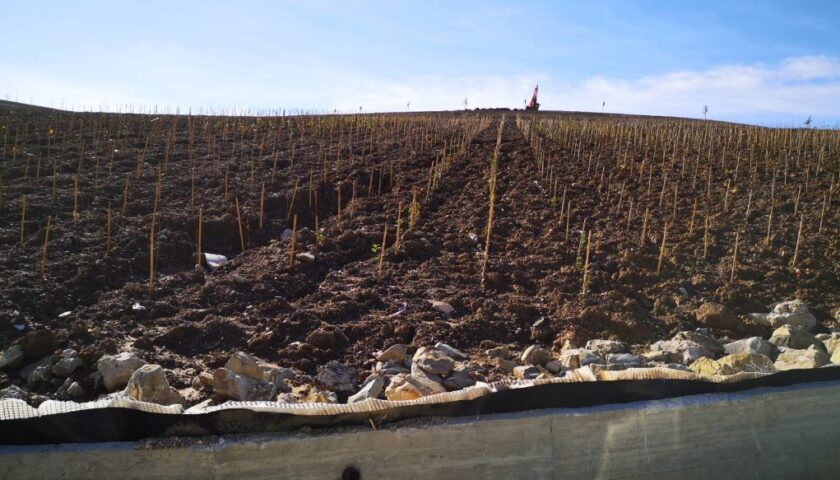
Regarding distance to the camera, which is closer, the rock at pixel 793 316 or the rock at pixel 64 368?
the rock at pixel 64 368

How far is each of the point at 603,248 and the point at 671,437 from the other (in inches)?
Result: 118

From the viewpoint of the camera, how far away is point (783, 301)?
4195 mm

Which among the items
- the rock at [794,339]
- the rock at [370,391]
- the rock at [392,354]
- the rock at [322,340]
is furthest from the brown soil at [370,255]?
the rock at [794,339]

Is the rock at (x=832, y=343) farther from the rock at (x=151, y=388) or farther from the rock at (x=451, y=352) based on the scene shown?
the rock at (x=151, y=388)

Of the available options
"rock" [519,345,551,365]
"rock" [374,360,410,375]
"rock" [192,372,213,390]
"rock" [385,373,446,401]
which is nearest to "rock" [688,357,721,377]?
"rock" [519,345,551,365]

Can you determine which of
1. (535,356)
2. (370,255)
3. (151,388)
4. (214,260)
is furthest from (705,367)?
(214,260)

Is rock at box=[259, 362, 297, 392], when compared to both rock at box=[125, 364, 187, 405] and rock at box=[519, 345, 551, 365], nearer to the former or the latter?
rock at box=[125, 364, 187, 405]

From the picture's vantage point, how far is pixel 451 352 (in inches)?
133

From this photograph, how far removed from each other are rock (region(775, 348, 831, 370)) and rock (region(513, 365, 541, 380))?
1335 mm

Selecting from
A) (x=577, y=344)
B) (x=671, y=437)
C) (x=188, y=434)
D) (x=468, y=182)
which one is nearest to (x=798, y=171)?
(x=468, y=182)

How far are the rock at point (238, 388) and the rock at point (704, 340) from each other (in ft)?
8.27

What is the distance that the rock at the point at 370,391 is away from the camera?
9.08 ft

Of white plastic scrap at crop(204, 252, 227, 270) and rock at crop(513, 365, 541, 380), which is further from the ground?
white plastic scrap at crop(204, 252, 227, 270)

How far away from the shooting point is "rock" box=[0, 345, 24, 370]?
3.12 meters
